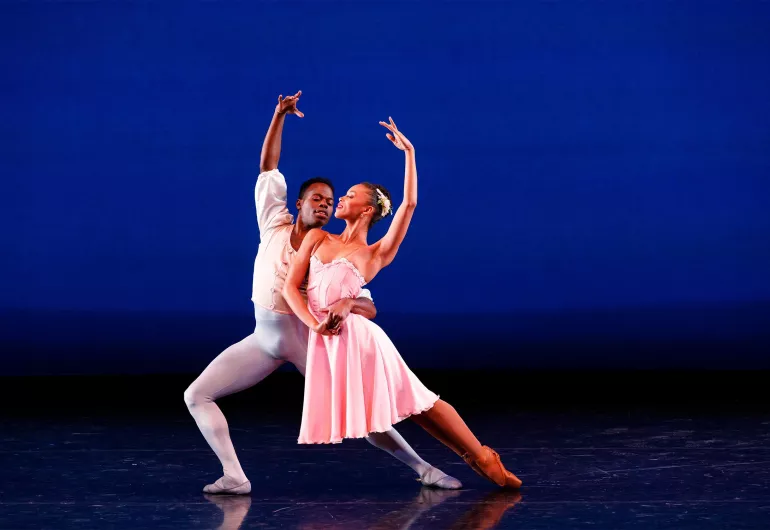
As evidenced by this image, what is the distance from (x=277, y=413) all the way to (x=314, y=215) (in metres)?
2.50

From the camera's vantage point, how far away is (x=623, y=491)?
12.4 ft

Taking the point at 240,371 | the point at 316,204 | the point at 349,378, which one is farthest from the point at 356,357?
the point at 316,204

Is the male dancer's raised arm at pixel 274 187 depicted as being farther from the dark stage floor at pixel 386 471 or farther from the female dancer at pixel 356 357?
the dark stage floor at pixel 386 471

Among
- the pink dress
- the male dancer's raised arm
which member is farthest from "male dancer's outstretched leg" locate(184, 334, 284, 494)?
the male dancer's raised arm

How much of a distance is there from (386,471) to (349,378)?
0.80 m

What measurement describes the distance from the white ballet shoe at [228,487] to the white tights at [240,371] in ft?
0.06

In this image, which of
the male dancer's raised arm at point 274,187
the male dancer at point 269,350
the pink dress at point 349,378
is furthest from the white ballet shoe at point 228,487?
the male dancer's raised arm at point 274,187

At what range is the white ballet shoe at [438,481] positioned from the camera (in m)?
3.85

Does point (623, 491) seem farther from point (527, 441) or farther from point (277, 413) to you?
point (277, 413)

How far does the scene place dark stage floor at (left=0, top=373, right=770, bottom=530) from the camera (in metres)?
3.38

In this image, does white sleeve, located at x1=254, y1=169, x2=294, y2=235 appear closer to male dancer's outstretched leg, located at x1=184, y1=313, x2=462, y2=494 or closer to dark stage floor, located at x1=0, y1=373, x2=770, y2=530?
male dancer's outstretched leg, located at x1=184, y1=313, x2=462, y2=494

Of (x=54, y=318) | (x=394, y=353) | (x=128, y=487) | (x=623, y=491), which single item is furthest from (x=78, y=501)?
(x=54, y=318)

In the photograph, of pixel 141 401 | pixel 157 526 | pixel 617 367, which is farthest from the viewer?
pixel 617 367

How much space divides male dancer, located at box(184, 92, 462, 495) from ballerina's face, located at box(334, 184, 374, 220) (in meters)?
0.09
